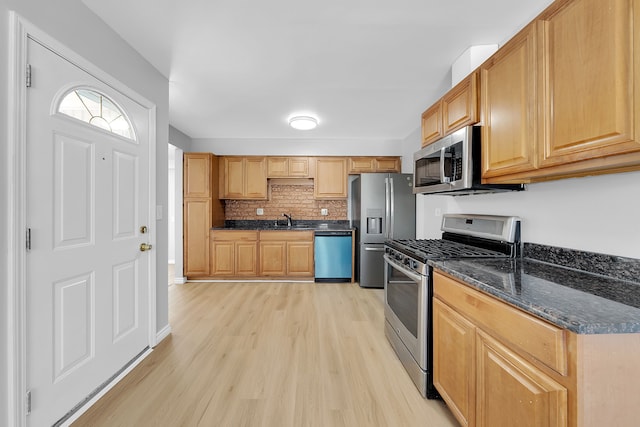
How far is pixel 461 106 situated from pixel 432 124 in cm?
38

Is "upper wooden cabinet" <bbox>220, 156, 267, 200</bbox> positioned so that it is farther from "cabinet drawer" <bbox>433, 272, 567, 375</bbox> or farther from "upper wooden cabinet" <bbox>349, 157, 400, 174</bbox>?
"cabinet drawer" <bbox>433, 272, 567, 375</bbox>

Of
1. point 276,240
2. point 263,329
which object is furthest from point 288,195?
point 263,329

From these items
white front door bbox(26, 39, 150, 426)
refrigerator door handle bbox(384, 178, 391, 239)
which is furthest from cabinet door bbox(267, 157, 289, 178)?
white front door bbox(26, 39, 150, 426)

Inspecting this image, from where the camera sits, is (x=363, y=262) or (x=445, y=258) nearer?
(x=445, y=258)

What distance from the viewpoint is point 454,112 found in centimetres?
192

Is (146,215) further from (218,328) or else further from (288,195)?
(288,195)

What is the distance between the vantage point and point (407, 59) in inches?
88.8

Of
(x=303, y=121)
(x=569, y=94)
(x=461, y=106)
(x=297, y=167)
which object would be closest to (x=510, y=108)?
(x=569, y=94)

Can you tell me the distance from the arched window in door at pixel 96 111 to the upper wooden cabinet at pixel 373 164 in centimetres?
337

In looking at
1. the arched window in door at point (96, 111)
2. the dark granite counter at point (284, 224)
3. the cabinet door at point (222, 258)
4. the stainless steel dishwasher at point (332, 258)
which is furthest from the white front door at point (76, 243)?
the dark granite counter at point (284, 224)

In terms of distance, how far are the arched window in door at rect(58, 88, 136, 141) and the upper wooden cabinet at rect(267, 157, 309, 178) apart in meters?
2.68

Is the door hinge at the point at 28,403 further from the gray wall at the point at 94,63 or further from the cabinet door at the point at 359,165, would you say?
the cabinet door at the point at 359,165

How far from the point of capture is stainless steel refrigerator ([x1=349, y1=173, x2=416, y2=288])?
13.3 feet

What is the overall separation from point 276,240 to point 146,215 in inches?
91.0
